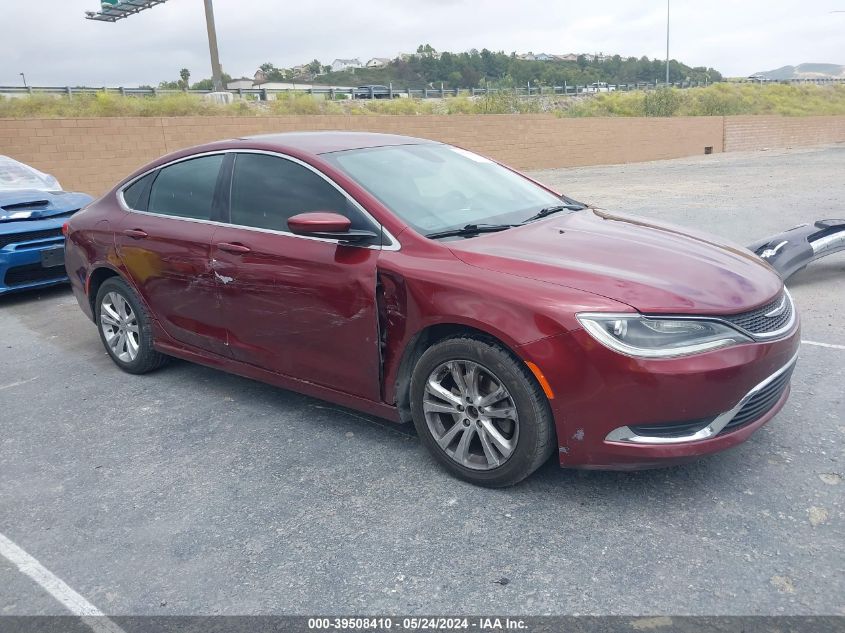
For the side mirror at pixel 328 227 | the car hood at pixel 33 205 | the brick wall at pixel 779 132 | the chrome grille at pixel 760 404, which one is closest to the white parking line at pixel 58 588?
the side mirror at pixel 328 227

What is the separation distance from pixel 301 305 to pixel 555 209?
162cm

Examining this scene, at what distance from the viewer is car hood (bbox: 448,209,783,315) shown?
10.1ft

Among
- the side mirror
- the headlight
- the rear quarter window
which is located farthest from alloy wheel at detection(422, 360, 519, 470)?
Result: the rear quarter window

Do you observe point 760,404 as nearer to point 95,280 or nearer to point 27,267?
point 95,280

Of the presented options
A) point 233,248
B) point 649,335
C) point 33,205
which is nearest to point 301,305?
point 233,248

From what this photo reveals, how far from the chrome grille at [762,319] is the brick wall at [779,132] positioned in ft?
123

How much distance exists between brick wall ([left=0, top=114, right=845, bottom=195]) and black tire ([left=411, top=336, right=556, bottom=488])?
14893mm

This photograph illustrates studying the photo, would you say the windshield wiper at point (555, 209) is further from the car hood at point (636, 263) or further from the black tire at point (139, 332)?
the black tire at point (139, 332)

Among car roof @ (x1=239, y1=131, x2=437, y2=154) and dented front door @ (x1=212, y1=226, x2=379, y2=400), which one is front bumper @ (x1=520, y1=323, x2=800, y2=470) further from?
car roof @ (x1=239, y1=131, x2=437, y2=154)

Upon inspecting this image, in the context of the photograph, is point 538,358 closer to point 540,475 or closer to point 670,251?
point 540,475

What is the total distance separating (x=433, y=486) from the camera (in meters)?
3.51

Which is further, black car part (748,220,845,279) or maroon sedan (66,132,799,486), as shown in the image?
black car part (748,220,845,279)

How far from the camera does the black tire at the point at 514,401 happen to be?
10.3ft

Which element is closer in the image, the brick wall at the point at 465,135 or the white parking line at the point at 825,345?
the white parking line at the point at 825,345
